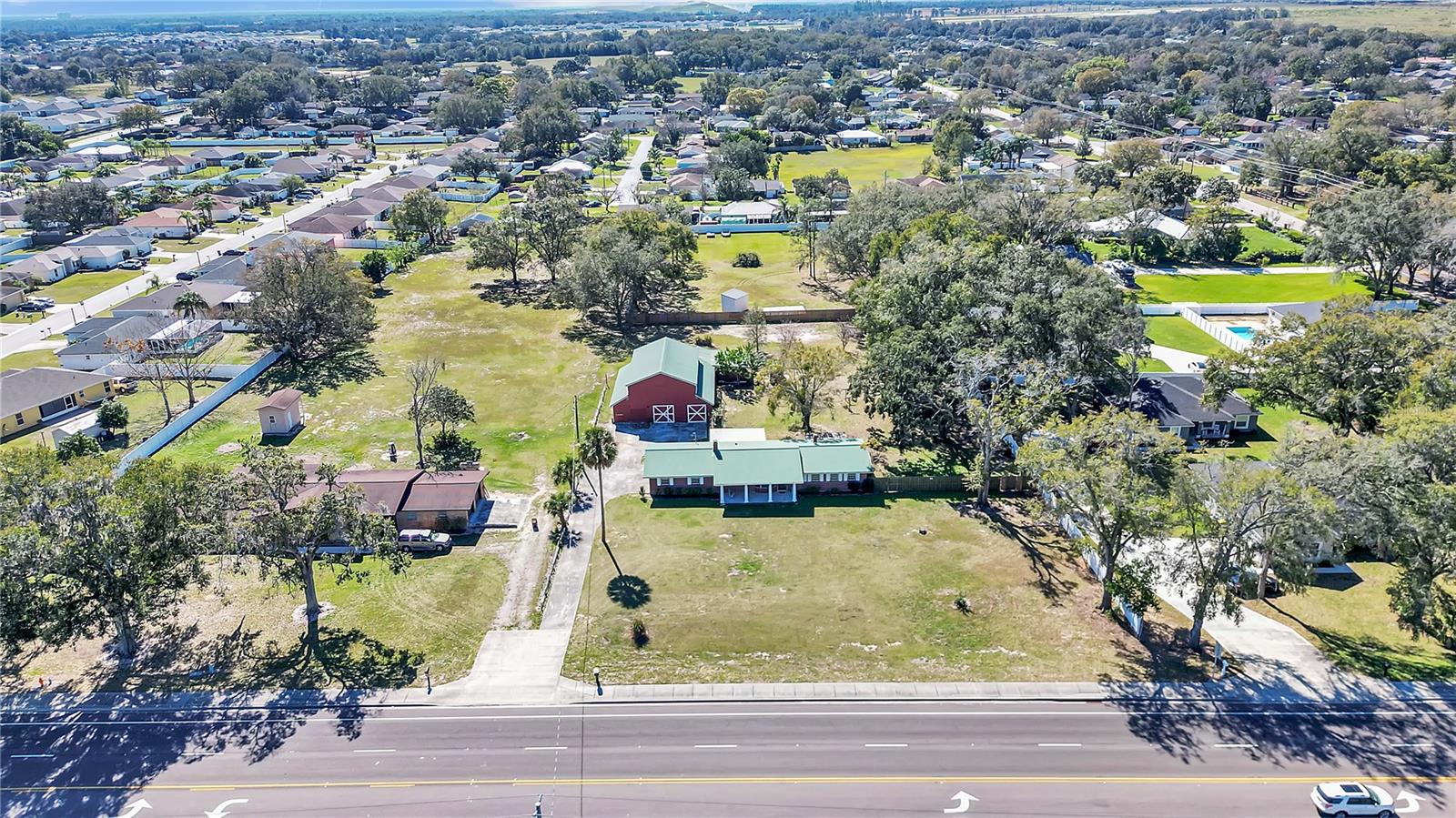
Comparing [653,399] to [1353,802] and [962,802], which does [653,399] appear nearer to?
[962,802]

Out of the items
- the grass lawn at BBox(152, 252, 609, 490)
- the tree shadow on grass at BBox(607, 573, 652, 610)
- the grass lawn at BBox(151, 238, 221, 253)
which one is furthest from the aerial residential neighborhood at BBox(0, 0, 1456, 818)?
the grass lawn at BBox(151, 238, 221, 253)

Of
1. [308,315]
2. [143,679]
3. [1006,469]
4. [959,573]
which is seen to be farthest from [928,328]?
[308,315]

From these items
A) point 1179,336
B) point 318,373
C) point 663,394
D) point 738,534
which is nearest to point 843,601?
point 738,534

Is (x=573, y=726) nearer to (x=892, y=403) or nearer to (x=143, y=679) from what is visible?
(x=143, y=679)

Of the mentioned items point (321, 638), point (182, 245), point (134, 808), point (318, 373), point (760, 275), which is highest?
point (760, 275)

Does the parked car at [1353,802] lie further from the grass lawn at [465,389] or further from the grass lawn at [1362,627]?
the grass lawn at [465,389]

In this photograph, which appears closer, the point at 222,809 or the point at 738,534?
the point at 222,809

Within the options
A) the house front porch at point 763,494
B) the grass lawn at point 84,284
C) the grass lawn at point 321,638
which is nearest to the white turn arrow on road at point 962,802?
the grass lawn at point 321,638

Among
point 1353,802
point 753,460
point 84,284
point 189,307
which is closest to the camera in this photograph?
point 1353,802
